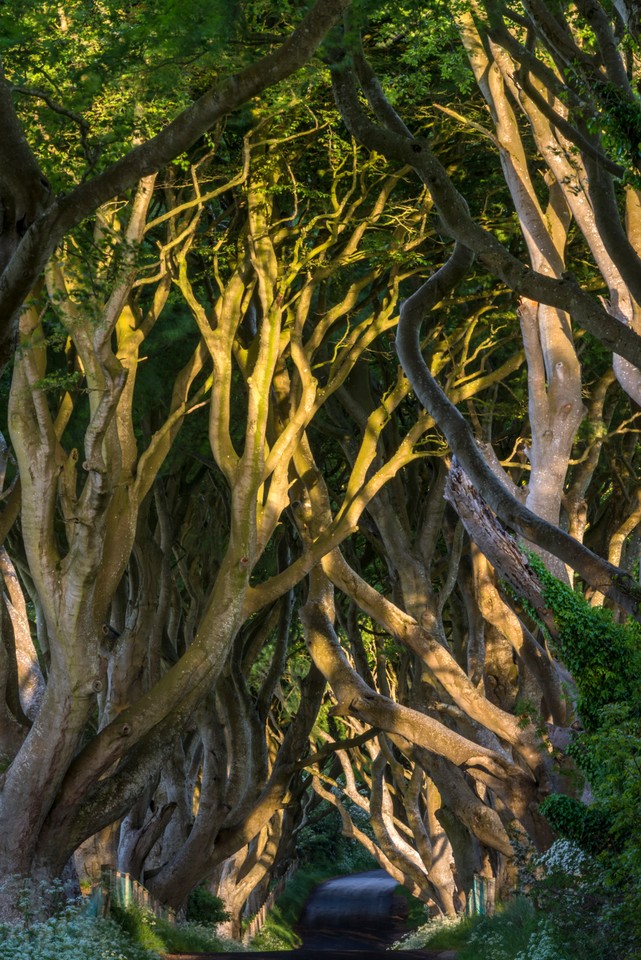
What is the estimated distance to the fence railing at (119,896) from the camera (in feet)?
49.6

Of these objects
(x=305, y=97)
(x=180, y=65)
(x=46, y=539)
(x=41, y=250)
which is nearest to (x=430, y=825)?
(x=46, y=539)

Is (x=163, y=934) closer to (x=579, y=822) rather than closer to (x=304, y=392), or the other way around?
(x=304, y=392)

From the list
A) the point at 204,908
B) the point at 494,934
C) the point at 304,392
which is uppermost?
the point at 304,392

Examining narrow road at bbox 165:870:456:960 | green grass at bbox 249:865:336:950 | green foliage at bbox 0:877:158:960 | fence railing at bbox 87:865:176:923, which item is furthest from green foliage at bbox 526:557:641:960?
green grass at bbox 249:865:336:950

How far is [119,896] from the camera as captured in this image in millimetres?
17062

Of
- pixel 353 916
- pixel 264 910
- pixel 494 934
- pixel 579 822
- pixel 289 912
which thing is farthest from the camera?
pixel 289 912

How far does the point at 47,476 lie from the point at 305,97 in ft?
16.2

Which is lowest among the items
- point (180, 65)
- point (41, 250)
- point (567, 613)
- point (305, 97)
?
point (567, 613)

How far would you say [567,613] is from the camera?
1130cm

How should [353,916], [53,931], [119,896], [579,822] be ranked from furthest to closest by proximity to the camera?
[353,916] → [119,896] → [53,931] → [579,822]

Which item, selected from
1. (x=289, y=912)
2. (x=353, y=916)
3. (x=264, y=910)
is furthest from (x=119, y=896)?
(x=289, y=912)

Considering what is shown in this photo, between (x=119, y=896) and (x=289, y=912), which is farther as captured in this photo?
(x=289, y=912)

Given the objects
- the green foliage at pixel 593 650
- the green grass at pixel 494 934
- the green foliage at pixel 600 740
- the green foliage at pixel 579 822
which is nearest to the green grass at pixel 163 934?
the green grass at pixel 494 934

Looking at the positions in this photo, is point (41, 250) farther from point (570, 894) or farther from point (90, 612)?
point (570, 894)
